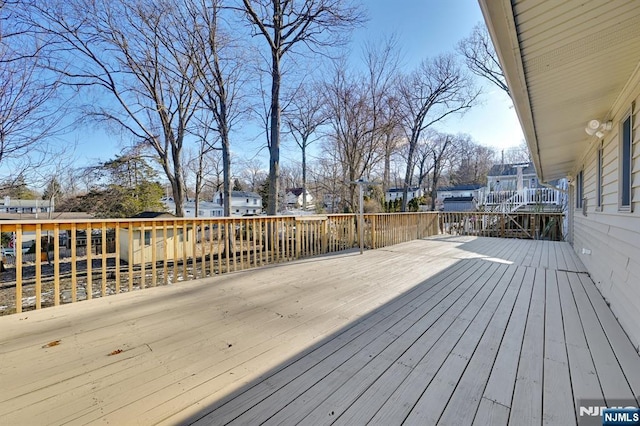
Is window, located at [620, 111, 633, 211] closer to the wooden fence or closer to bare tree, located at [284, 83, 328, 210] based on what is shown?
the wooden fence

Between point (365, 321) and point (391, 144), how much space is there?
1147 centimetres

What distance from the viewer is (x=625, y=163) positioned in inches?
108

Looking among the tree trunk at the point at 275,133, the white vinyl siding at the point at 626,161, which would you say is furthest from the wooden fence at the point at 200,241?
the white vinyl siding at the point at 626,161

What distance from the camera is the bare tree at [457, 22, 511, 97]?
534 inches

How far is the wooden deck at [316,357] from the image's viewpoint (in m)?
1.44

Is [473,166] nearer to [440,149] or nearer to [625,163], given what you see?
[440,149]

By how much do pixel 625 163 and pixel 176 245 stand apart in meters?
4.95

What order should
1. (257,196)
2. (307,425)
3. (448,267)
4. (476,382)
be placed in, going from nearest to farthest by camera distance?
(307,425), (476,382), (448,267), (257,196)

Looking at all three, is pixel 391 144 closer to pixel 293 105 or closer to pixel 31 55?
pixel 293 105

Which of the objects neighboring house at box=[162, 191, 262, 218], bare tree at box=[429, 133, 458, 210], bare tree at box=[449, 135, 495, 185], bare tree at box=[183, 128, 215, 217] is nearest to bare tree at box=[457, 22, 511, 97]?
bare tree at box=[429, 133, 458, 210]

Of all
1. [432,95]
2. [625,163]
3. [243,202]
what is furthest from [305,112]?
[243,202]

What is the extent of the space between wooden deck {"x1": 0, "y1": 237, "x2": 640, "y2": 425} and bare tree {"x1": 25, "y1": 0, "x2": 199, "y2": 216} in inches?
334

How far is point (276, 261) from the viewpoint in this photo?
5352 mm

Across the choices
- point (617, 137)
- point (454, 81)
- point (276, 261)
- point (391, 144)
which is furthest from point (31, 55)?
point (454, 81)
